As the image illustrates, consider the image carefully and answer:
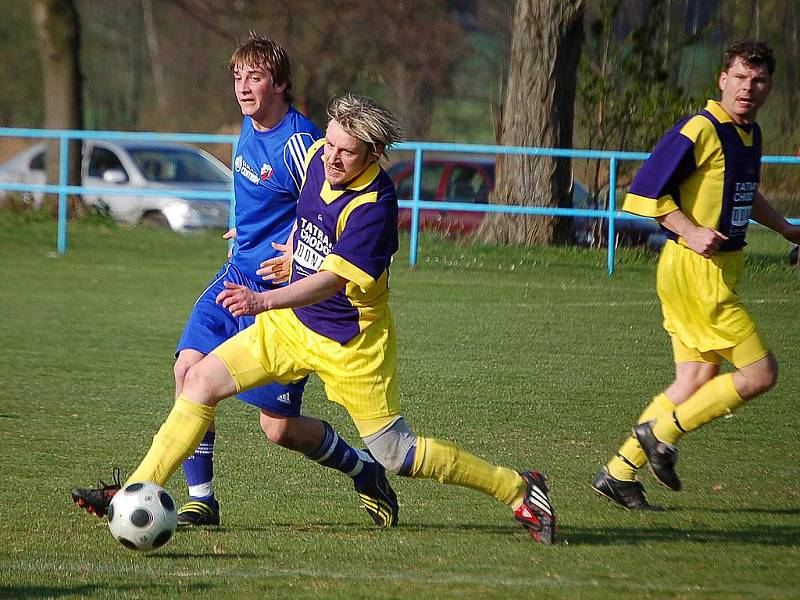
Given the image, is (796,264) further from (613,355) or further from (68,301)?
(68,301)

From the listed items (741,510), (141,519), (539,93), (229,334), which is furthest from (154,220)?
(141,519)

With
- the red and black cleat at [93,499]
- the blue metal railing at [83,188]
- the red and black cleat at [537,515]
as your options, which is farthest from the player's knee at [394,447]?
the blue metal railing at [83,188]

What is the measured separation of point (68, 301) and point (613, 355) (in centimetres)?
518

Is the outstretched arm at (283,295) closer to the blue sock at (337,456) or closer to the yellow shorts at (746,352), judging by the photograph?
the blue sock at (337,456)

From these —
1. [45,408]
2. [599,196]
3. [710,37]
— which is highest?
[710,37]

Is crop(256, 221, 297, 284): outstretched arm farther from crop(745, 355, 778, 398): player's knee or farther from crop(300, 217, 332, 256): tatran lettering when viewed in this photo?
crop(745, 355, 778, 398): player's knee

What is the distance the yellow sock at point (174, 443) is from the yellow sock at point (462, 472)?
80cm

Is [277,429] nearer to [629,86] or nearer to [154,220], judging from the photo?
[629,86]

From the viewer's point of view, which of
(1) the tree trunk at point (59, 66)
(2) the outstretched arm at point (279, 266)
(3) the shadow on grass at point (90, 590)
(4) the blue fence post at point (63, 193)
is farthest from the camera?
(1) the tree trunk at point (59, 66)

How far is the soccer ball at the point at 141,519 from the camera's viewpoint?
13.6 ft

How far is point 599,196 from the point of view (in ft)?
47.5

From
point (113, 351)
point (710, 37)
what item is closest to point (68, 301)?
point (113, 351)

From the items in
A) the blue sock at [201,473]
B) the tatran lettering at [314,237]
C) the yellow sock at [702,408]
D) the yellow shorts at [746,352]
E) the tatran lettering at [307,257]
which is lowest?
the blue sock at [201,473]

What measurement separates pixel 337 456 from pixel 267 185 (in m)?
1.15
